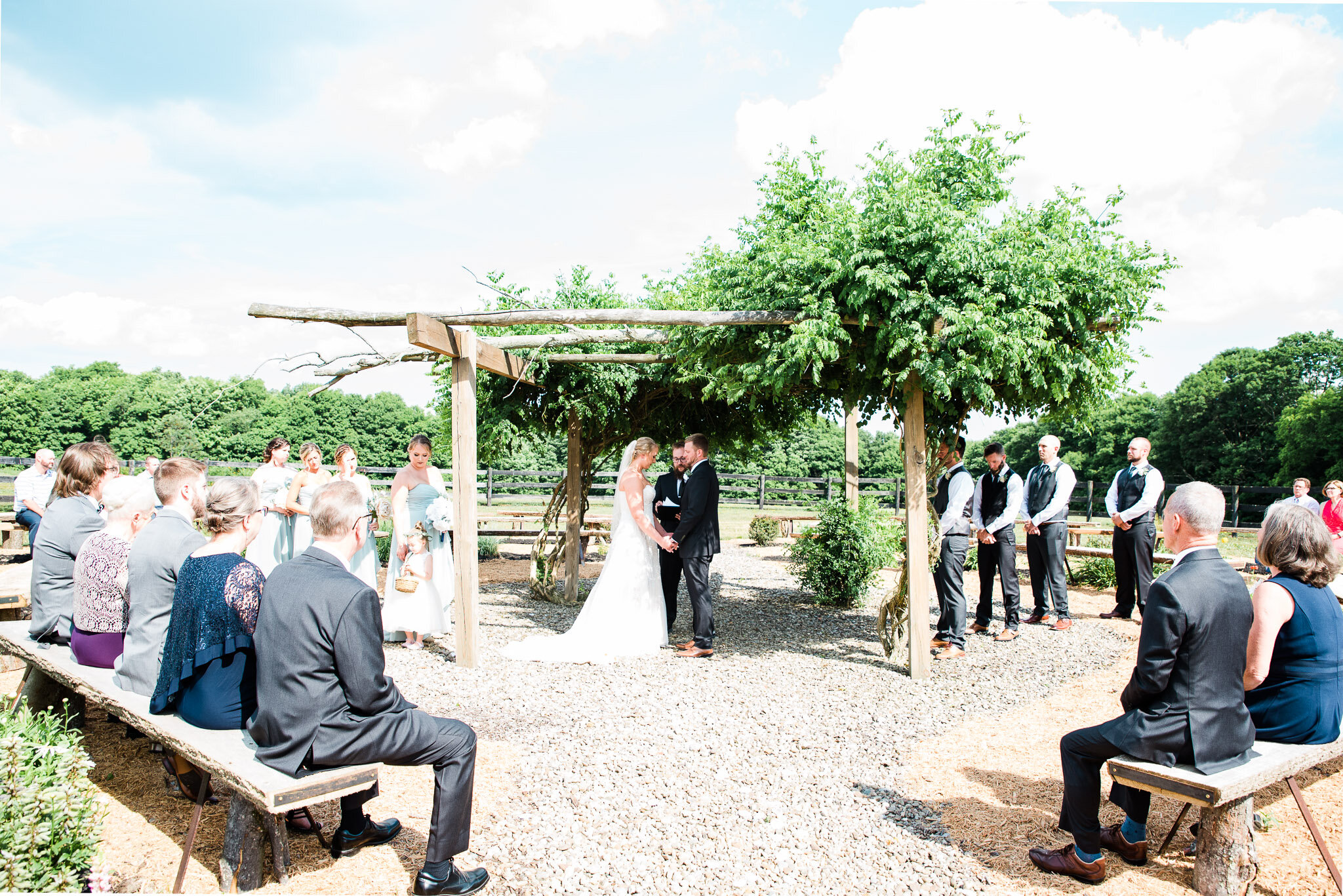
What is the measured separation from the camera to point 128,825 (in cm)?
365

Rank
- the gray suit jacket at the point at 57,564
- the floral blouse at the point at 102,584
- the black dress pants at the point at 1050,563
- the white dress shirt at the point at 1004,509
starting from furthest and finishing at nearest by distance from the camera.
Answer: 1. the black dress pants at the point at 1050,563
2. the white dress shirt at the point at 1004,509
3. the gray suit jacket at the point at 57,564
4. the floral blouse at the point at 102,584

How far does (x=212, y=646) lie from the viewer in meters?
3.20

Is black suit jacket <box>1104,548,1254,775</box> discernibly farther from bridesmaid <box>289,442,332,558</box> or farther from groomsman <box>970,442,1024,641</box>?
bridesmaid <box>289,442,332,558</box>

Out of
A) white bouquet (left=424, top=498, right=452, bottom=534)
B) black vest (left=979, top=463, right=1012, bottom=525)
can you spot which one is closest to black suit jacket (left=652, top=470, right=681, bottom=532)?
white bouquet (left=424, top=498, right=452, bottom=534)

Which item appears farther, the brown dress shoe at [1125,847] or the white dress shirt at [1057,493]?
the white dress shirt at [1057,493]

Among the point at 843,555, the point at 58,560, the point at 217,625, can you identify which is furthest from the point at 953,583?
the point at 58,560

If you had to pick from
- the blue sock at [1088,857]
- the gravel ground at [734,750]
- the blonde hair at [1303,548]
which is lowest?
the gravel ground at [734,750]

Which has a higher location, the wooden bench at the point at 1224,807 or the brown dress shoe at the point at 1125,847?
the wooden bench at the point at 1224,807

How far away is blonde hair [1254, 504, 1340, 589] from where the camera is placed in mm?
3148

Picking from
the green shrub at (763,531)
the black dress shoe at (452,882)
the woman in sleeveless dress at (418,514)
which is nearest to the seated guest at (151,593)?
the black dress shoe at (452,882)

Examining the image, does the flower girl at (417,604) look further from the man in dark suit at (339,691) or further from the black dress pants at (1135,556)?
the black dress pants at (1135,556)

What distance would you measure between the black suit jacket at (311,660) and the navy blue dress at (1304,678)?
11.9 ft

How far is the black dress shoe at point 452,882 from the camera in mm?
3014

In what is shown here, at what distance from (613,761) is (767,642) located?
11.2 feet
